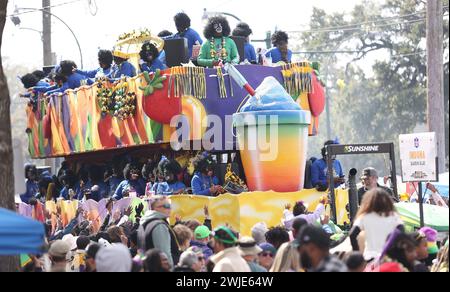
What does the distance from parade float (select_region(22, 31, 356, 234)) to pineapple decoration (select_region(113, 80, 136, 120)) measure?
16mm

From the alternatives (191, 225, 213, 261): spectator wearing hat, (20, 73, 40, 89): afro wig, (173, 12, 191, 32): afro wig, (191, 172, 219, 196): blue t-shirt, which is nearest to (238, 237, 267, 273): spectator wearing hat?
(191, 225, 213, 261): spectator wearing hat

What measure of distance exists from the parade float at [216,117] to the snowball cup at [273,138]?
1 cm

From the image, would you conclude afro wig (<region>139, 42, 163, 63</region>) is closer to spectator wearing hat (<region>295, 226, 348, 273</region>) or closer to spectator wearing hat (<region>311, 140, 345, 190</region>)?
spectator wearing hat (<region>311, 140, 345, 190</region>)

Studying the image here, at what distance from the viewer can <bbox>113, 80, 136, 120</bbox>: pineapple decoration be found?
63.1ft

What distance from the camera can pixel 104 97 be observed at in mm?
19969

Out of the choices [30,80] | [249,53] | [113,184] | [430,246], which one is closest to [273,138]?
[249,53]

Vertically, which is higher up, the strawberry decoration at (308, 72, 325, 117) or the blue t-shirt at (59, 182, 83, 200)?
the strawberry decoration at (308, 72, 325, 117)

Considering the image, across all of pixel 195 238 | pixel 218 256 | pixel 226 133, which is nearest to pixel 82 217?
pixel 226 133

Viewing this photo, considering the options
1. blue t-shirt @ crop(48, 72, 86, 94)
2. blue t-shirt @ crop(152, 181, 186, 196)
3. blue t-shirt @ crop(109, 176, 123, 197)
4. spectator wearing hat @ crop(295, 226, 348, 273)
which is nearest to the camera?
spectator wearing hat @ crop(295, 226, 348, 273)

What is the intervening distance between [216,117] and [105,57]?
11.4ft

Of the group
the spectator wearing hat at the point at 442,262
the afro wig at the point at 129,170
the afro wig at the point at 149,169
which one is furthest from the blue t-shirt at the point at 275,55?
the spectator wearing hat at the point at 442,262

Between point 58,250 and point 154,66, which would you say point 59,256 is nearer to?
point 58,250

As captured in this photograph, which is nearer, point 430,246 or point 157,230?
point 157,230

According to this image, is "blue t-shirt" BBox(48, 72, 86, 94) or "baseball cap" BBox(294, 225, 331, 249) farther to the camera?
"blue t-shirt" BBox(48, 72, 86, 94)
